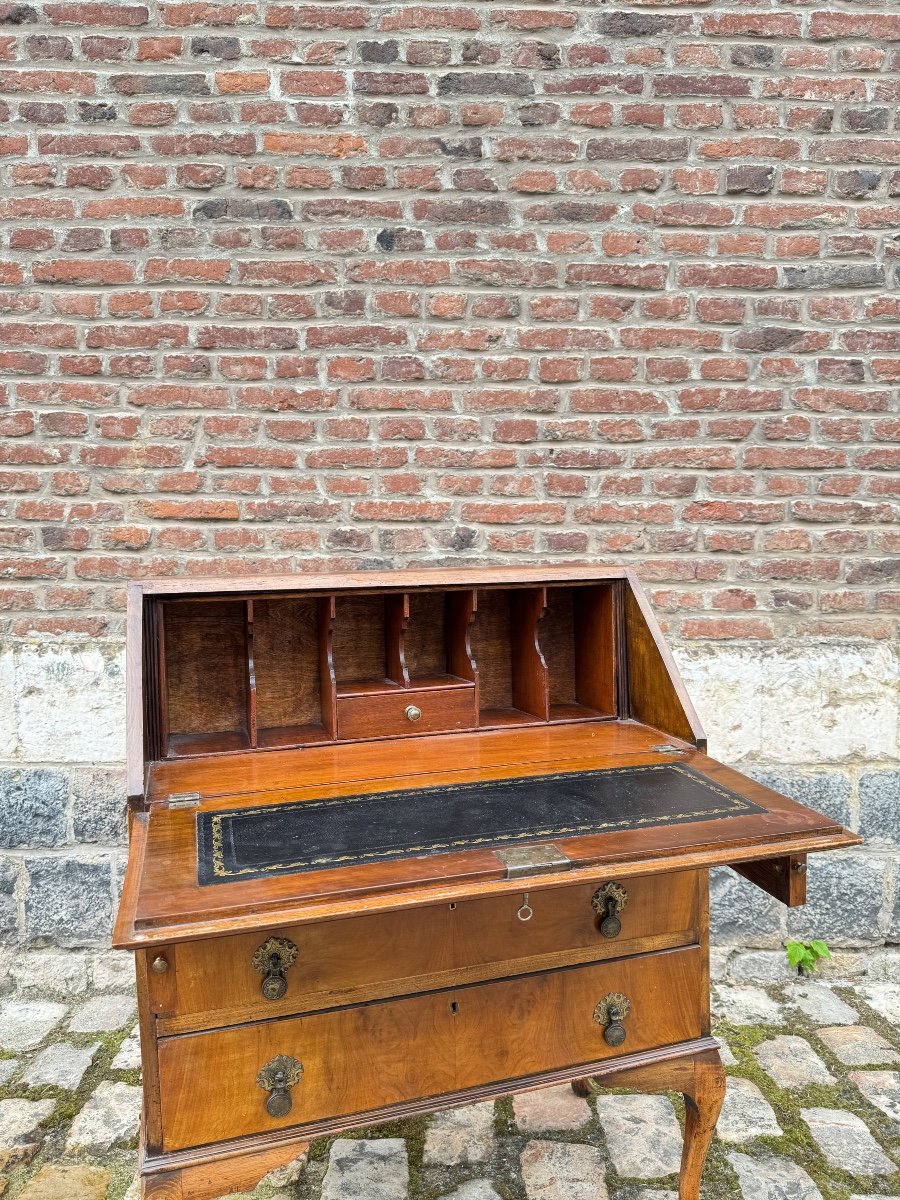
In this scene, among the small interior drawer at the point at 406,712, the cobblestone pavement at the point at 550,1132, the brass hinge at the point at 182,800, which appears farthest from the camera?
the small interior drawer at the point at 406,712

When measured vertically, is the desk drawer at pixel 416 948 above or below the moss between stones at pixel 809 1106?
above

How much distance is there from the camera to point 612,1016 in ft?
6.32

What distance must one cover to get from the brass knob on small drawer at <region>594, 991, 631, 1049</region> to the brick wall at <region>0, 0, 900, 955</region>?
1.48 m

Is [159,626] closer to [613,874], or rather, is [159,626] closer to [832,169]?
[613,874]

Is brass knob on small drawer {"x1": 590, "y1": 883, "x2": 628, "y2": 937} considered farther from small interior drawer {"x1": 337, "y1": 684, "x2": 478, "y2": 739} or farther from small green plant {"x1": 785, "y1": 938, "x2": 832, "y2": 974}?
small green plant {"x1": 785, "y1": 938, "x2": 832, "y2": 974}

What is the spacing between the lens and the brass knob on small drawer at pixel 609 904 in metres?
1.89

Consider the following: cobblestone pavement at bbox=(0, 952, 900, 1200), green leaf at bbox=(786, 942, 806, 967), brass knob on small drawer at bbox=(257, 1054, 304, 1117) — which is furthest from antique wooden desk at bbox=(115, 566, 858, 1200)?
green leaf at bbox=(786, 942, 806, 967)

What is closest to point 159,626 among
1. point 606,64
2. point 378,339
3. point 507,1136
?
→ point 378,339

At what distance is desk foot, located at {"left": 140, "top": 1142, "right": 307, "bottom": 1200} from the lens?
1.65 m

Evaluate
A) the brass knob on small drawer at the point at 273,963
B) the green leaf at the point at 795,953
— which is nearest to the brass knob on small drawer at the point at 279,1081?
the brass knob on small drawer at the point at 273,963

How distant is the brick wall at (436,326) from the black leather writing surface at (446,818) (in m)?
1.34

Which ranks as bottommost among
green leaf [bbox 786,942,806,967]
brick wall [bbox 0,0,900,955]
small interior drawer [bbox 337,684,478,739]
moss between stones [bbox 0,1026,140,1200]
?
moss between stones [bbox 0,1026,140,1200]

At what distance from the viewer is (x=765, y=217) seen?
308 centimetres

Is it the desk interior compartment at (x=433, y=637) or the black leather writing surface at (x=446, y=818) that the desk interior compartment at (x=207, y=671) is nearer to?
the desk interior compartment at (x=433, y=637)
